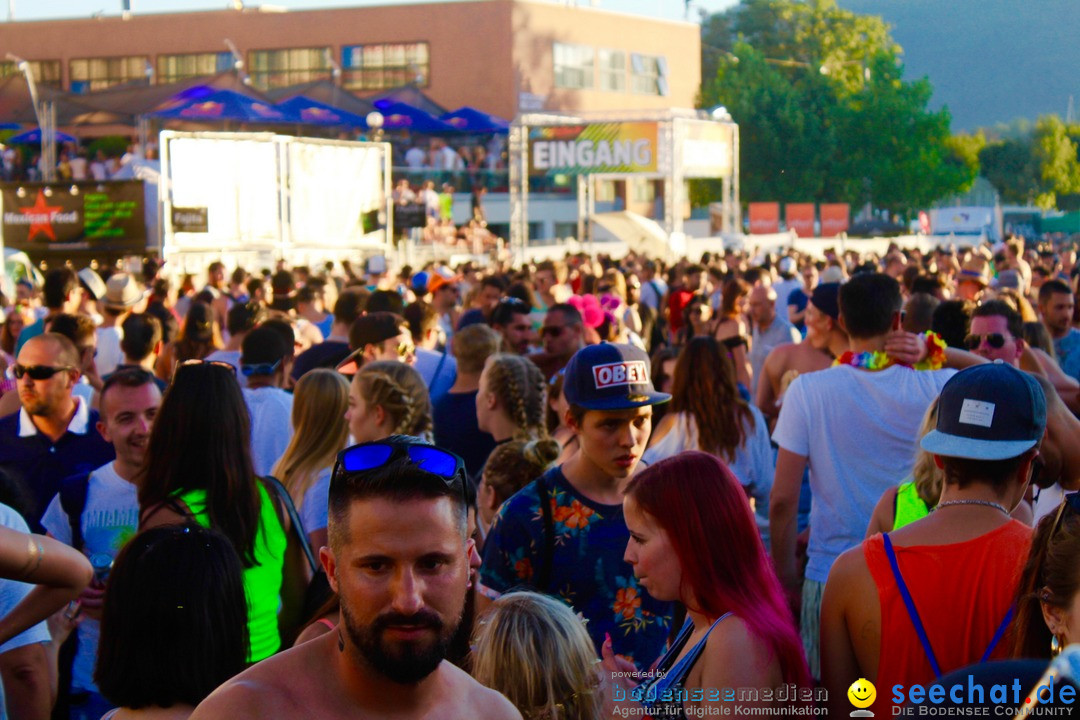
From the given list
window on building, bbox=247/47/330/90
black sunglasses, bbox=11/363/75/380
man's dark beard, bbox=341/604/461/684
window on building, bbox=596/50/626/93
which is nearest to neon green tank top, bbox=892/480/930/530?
man's dark beard, bbox=341/604/461/684

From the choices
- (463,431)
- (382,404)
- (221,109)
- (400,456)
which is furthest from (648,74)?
(400,456)

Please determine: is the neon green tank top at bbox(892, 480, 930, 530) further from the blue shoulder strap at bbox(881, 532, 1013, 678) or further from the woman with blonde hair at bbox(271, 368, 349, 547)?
the woman with blonde hair at bbox(271, 368, 349, 547)

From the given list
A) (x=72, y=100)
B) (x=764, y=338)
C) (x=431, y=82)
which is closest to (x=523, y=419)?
(x=764, y=338)

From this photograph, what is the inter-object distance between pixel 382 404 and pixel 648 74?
5915 centimetres

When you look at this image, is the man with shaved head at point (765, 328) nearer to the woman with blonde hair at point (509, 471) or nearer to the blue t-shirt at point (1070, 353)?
the blue t-shirt at point (1070, 353)

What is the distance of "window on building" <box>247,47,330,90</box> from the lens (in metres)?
55.7

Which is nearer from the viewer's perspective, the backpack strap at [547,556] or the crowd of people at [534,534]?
the crowd of people at [534,534]

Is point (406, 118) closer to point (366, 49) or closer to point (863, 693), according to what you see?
point (366, 49)

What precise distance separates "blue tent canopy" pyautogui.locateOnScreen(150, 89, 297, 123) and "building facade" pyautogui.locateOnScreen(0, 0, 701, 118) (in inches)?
699

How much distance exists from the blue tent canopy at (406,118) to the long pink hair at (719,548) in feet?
127

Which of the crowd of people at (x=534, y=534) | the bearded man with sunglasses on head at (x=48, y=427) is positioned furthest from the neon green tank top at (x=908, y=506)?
the bearded man with sunglasses on head at (x=48, y=427)

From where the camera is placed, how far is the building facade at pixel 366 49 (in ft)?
177

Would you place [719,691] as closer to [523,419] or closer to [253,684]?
[253,684]

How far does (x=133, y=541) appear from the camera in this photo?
294 cm
